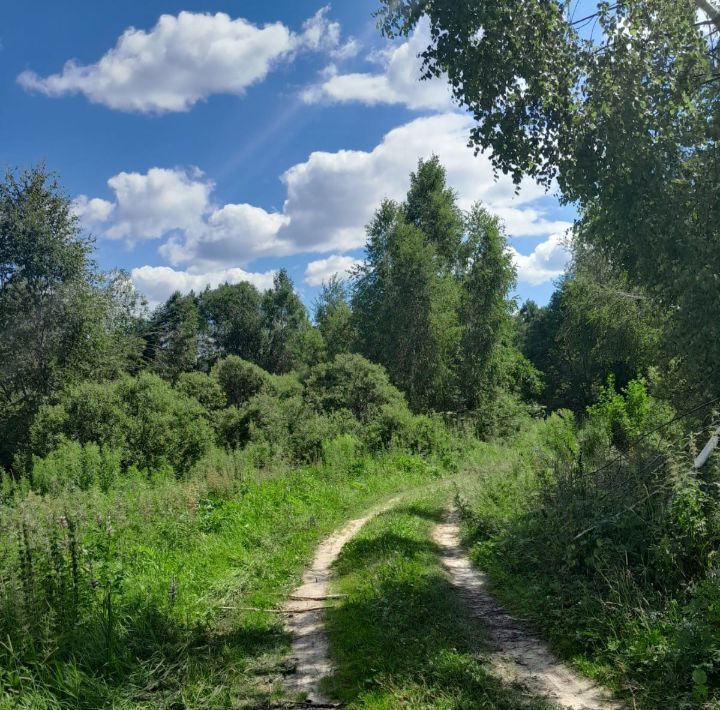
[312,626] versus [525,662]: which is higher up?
[312,626]

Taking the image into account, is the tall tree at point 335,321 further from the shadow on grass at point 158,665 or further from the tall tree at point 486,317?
the shadow on grass at point 158,665

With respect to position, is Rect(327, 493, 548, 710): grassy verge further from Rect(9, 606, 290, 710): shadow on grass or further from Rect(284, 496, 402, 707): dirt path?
Rect(9, 606, 290, 710): shadow on grass

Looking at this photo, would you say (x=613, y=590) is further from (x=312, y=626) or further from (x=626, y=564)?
(x=312, y=626)

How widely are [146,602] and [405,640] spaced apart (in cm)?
300

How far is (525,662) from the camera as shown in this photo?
577cm

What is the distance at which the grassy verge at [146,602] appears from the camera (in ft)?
17.2

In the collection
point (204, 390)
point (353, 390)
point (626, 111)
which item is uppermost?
point (626, 111)

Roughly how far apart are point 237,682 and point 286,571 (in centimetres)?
359

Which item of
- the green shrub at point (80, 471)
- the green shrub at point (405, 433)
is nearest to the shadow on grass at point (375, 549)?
the green shrub at point (80, 471)

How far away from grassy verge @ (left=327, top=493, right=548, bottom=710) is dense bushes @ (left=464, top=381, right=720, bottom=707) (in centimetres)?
99

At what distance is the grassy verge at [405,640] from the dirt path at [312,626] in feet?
0.46

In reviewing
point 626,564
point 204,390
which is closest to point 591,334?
point 204,390

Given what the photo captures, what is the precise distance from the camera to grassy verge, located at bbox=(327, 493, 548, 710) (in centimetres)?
499

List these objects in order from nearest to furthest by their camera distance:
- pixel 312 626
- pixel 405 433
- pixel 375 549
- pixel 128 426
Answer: pixel 312 626, pixel 375 549, pixel 128 426, pixel 405 433
